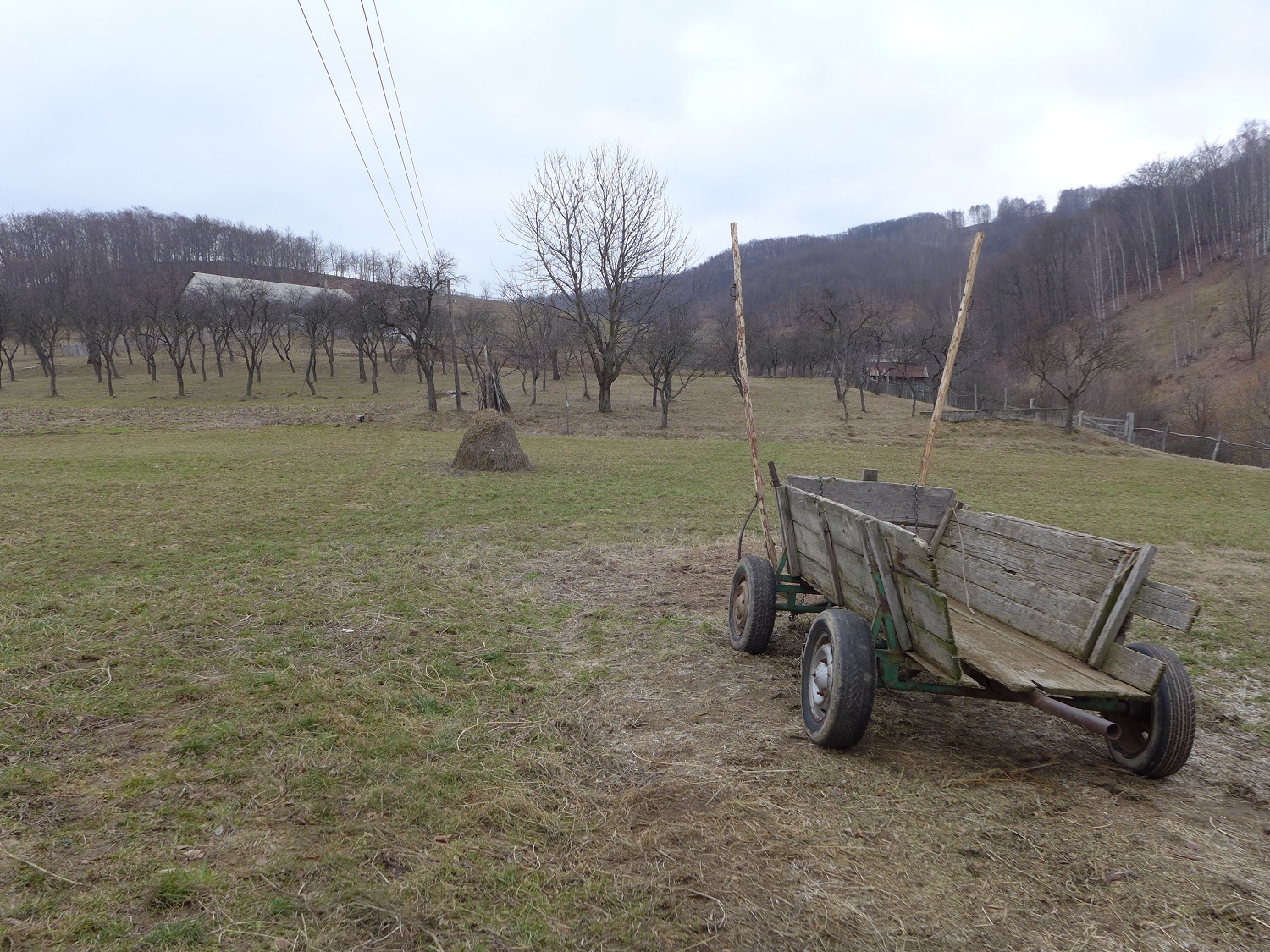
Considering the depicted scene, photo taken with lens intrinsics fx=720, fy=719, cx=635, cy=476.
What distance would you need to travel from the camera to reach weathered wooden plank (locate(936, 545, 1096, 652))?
12.6 feet

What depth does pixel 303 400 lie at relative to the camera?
45000 mm

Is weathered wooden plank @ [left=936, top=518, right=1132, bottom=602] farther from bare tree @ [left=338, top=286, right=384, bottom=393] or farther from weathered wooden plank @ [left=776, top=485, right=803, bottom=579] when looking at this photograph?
bare tree @ [left=338, top=286, right=384, bottom=393]

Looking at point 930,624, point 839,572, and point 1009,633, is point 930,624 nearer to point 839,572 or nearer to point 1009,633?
point 839,572

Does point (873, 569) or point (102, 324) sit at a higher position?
point (102, 324)

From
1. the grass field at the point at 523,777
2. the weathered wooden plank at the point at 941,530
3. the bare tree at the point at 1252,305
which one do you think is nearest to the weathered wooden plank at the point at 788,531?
the grass field at the point at 523,777

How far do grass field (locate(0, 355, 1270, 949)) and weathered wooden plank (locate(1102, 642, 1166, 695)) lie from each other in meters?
0.55

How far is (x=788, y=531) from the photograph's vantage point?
5273mm

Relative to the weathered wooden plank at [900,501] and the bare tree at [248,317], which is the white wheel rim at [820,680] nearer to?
the weathered wooden plank at [900,501]

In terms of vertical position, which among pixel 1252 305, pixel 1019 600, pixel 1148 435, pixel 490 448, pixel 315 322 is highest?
pixel 315 322

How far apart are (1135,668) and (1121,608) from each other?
0.93 ft

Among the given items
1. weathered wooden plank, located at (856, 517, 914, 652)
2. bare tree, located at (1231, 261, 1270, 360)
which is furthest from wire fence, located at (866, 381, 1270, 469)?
weathered wooden plank, located at (856, 517, 914, 652)

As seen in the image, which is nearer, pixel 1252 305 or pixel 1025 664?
pixel 1025 664

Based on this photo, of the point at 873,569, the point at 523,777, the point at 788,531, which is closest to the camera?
the point at 523,777

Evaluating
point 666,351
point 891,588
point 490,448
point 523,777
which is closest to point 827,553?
point 891,588
